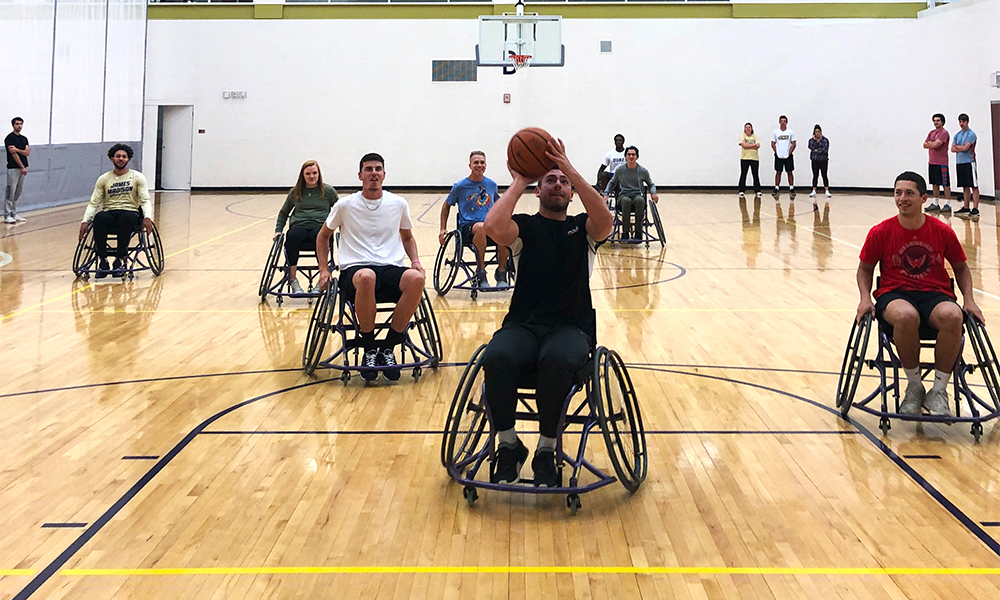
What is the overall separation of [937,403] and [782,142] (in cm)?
1382

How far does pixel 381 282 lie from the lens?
4941mm

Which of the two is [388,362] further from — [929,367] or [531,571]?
[929,367]

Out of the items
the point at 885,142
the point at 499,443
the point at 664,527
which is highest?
the point at 885,142

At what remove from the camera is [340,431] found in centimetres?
399

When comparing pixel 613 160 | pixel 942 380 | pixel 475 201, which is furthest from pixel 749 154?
pixel 942 380

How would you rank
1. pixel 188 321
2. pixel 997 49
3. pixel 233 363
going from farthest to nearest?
pixel 997 49, pixel 188 321, pixel 233 363

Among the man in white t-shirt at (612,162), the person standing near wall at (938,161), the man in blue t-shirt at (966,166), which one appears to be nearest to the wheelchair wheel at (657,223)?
the man in white t-shirt at (612,162)

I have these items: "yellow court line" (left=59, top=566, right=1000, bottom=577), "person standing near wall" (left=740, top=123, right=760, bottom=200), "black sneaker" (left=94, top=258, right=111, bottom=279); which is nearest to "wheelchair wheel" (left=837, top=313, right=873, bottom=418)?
"yellow court line" (left=59, top=566, right=1000, bottom=577)

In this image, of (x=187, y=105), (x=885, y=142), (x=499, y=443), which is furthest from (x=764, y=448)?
(x=187, y=105)

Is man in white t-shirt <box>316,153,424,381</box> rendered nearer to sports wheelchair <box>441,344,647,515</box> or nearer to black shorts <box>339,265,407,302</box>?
black shorts <box>339,265,407,302</box>

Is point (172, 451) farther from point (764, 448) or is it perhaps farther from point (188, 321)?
point (188, 321)

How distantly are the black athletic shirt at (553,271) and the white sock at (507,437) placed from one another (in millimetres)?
418

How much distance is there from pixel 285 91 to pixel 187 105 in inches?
76.2

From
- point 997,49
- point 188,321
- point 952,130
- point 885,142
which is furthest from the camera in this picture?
point 885,142
